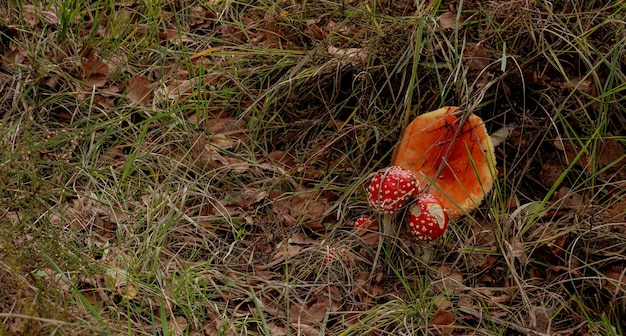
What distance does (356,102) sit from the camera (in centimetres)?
363

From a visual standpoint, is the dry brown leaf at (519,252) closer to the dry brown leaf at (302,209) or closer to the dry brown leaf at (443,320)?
the dry brown leaf at (443,320)

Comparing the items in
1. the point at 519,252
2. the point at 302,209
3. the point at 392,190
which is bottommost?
the point at 302,209

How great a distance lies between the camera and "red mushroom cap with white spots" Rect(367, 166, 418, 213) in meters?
2.88

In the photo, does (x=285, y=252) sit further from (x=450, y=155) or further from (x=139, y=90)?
(x=139, y=90)

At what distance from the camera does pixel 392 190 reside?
2873mm

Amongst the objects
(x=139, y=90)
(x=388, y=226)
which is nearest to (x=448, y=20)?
(x=388, y=226)

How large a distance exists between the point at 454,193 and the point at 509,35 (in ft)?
2.56

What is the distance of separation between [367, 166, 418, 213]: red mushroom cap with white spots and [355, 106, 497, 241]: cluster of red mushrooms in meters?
0.02

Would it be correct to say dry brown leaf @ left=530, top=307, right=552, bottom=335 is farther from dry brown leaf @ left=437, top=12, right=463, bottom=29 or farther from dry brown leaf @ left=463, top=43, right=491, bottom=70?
dry brown leaf @ left=437, top=12, right=463, bottom=29

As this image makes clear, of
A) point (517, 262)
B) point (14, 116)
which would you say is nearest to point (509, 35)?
point (517, 262)

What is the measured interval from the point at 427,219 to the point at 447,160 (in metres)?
0.48

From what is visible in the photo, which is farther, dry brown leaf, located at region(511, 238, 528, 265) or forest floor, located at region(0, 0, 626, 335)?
dry brown leaf, located at region(511, 238, 528, 265)

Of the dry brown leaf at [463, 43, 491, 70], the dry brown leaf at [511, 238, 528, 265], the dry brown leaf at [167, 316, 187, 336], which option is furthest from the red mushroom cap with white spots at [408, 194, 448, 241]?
the dry brown leaf at [167, 316, 187, 336]

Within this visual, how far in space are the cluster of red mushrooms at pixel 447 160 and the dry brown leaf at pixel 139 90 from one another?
1274 mm
